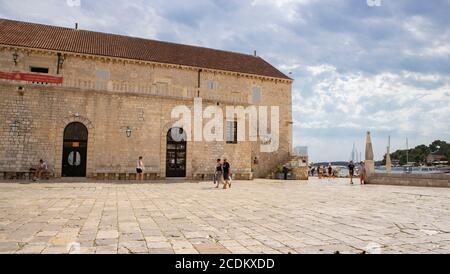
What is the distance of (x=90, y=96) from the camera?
2178 centimetres

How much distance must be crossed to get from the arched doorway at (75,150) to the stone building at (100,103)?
61mm

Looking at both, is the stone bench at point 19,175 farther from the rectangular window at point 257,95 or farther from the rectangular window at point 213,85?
the rectangular window at point 257,95

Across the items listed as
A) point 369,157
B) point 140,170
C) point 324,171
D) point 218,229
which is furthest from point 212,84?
point 218,229

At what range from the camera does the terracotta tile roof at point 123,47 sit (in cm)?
2605

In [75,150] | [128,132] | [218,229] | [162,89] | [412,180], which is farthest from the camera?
[162,89]

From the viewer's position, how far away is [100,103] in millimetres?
21984

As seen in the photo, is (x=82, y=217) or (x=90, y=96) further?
(x=90, y=96)

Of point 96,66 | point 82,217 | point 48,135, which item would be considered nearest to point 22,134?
point 48,135

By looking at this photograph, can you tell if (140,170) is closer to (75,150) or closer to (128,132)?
(128,132)

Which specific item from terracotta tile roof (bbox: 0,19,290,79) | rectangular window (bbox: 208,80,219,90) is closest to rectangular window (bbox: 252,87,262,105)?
terracotta tile roof (bbox: 0,19,290,79)

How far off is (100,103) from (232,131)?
33.4 feet
